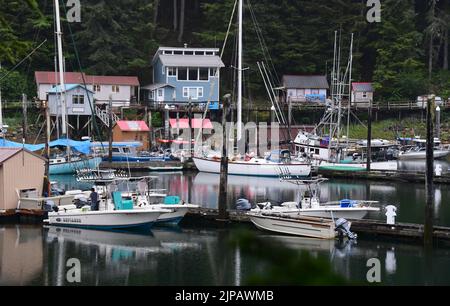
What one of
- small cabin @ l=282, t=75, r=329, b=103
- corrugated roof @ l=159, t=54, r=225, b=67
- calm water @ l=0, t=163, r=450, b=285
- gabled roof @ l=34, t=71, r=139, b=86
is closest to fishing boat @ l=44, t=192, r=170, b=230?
calm water @ l=0, t=163, r=450, b=285

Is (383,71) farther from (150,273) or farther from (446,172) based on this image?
(150,273)

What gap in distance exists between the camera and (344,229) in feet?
91.1

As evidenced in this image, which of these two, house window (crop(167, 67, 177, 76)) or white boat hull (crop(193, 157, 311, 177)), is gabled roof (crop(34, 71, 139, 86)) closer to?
house window (crop(167, 67, 177, 76))

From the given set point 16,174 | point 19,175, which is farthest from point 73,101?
point 16,174

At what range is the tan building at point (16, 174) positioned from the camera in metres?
31.0

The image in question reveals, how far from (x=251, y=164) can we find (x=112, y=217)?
24.2 m

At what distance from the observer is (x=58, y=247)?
2653cm

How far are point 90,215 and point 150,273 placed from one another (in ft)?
25.4

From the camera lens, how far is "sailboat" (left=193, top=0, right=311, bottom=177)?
5134 centimetres

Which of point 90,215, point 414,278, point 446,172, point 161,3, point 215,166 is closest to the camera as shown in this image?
point 414,278

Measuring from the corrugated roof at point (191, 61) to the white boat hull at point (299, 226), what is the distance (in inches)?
1608

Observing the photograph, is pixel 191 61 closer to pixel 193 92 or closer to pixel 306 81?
pixel 193 92

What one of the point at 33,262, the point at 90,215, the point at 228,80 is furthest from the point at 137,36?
the point at 33,262

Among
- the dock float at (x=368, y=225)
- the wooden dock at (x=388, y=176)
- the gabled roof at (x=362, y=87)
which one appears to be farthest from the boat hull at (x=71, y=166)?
the gabled roof at (x=362, y=87)
